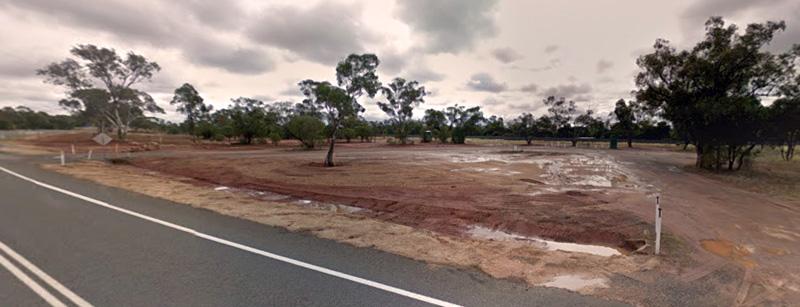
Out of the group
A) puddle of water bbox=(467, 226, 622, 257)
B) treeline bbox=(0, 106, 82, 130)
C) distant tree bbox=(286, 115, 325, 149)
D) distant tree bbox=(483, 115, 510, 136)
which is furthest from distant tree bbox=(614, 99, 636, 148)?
treeline bbox=(0, 106, 82, 130)

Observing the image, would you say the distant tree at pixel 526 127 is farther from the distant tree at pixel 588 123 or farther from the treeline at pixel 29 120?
the treeline at pixel 29 120

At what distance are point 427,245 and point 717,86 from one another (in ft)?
76.3

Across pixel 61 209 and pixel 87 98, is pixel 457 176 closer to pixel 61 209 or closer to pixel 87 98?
pixel 61 209

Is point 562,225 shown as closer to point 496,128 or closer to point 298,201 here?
point 298,201

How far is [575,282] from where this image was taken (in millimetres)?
4023

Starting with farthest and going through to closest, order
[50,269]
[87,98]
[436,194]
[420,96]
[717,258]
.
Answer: [420,96] → [87,98] → [436,194] → [717,258] → [50,269]

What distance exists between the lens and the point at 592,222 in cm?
720

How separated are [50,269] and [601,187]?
15893 millimetres

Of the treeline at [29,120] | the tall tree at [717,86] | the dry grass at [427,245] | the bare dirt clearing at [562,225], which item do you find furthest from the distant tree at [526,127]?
the treeline at [29,120]

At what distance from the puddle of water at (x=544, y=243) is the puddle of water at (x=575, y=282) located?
55.0 inches

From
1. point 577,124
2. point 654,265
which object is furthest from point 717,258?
point 577,124

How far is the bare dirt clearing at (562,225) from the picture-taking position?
13.6 feet

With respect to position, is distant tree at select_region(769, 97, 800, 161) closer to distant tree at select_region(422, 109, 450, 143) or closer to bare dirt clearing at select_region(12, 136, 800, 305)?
bare dirt clearing at select_region(12, 136, 800, 305)

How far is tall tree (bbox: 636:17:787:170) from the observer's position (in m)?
15.9
